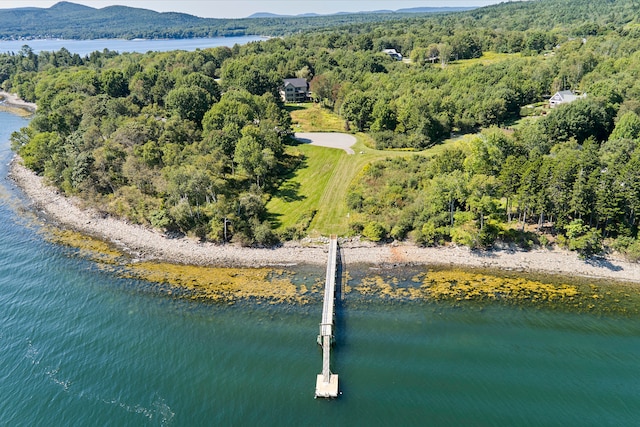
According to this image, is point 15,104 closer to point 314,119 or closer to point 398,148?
point 314,119

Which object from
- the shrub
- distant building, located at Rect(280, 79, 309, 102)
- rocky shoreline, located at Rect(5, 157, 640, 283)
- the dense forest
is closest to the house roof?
distant building, located at Rect(280, 79, 309, 102)

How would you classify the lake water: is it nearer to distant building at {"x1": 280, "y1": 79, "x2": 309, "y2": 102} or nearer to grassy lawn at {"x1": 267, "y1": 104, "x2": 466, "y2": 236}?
grassy lawn at {"x1": 267, "y1": 104, "x2": 466, "y2": 236}

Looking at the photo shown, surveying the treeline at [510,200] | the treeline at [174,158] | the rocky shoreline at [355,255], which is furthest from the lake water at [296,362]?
the treeline at [174,158]

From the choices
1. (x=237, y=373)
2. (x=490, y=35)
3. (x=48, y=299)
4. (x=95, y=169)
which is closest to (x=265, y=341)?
(x=237, y=373)

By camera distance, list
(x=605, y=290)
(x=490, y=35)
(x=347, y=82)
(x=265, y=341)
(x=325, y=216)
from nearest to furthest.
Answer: (x=265, y=341) < (x=605, y=290) < (x=325, y=216) < (x=347, y=82) < (x=490, y=35)

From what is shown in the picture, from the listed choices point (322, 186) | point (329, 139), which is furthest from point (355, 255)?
point (329, 139)

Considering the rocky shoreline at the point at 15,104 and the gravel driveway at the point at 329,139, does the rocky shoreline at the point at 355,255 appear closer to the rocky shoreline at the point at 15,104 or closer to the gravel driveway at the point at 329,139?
the gravel driveway at the point at 329,139

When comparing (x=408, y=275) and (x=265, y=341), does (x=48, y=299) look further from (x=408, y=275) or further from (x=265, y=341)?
(x=408, y=275)
